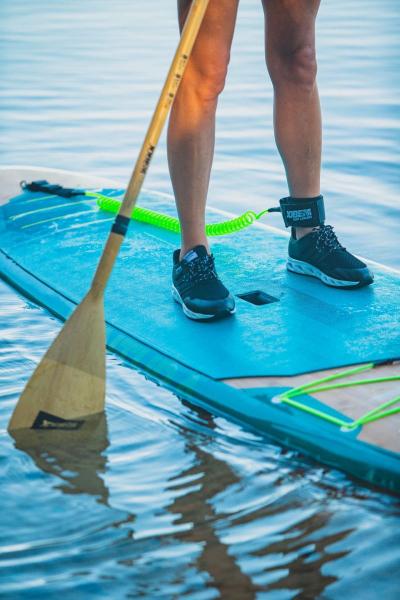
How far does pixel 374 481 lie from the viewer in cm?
201

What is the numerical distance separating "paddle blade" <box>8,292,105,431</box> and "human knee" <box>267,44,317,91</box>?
2.87ft

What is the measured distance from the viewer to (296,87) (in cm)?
273

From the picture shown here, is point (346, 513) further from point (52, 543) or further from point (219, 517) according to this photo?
point (52, 543)

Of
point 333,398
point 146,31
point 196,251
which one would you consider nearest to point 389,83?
point 146,31

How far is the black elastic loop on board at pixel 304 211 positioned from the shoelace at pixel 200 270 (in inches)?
13.8

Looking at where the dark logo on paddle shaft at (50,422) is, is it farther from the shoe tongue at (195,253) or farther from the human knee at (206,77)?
the human knee at (206,77)

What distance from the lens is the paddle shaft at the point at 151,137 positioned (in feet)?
7.26

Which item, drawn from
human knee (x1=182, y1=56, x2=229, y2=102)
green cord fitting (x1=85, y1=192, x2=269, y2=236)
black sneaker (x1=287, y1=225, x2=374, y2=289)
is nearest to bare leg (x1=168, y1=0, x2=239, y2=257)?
human knee (x1=182, y1=56, x2=229, y2=102)

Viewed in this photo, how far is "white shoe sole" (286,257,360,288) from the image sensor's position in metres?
2.76

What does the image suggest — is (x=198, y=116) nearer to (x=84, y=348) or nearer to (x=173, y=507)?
(x=84, y=348)

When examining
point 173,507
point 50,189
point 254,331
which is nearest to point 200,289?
point 254,331

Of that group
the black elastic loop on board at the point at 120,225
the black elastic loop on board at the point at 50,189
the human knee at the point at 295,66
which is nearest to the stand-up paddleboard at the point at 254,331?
the black elastic loop on board at the point at 50,189

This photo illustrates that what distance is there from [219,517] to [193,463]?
215 millimetres

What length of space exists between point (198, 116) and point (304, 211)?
0.47 meters
